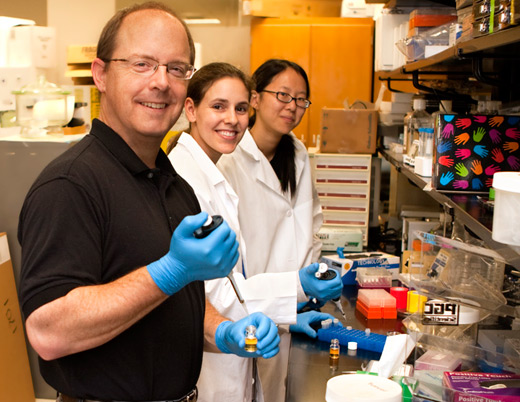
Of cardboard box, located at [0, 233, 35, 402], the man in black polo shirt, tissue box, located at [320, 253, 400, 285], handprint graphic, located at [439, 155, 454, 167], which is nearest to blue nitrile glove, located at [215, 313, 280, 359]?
the man in black polo shirt

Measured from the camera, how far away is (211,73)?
248 centimetres

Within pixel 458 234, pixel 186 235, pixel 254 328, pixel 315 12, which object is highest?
pixel 315 12

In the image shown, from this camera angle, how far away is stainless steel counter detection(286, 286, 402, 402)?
188 cm

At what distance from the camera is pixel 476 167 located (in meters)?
1.96

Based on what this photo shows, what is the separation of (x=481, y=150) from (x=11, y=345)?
2.71 m

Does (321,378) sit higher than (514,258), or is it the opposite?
(514,258)

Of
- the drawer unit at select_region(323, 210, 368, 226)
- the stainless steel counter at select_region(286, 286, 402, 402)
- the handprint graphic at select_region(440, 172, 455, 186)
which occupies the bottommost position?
the stainless steel counter at select_region(286, 286, 402, 402)

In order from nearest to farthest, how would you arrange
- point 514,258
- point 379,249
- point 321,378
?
point 514,258 < point 321,378 < point 379,249

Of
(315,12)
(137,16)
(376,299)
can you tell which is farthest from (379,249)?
(315,12)

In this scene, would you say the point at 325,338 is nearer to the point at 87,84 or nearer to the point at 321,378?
the point at 321,378

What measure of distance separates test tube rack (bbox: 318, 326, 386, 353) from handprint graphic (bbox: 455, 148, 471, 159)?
0.69m

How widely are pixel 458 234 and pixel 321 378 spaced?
2.05ft

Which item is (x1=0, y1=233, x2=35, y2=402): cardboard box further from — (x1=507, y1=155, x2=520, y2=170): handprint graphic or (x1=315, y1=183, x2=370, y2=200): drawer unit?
(x1=507, y1=155, x2=520, y2=170): handprint graphic

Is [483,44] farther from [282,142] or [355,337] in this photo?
[282,142]
